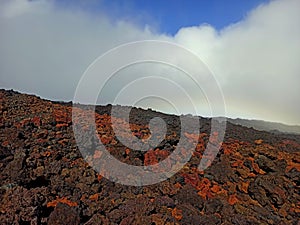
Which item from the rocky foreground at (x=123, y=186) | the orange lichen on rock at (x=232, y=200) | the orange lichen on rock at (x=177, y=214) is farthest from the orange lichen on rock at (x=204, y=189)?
the orange lichen on rock at (x=177, y=214)

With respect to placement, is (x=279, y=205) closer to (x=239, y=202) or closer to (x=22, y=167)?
(x=239, y=202)

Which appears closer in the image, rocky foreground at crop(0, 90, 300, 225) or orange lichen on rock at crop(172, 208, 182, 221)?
rocky foreground at crop(0, 90, 300, 225)

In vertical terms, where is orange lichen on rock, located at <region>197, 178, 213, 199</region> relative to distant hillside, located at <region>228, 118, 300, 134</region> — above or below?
below

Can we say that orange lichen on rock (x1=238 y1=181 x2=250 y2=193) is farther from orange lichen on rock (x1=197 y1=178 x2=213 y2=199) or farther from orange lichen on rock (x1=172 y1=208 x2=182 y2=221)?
orange lichen on rock (x1=172 y1=208 x2=182 y2=221)

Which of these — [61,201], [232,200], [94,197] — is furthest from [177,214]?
[61,201]

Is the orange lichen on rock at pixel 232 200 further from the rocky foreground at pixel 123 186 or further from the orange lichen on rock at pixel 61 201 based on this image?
the orange lichen on rock at pixel 61 201

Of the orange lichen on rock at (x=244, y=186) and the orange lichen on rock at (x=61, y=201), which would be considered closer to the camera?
the orange lichen on rock at (x=61, y=201)

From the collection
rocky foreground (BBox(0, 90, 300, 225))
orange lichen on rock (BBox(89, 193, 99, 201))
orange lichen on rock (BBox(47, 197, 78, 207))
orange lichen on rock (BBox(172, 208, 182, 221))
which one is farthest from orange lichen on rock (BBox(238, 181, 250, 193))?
orange lichen on rock (BBox(47, 197, 78, 207))

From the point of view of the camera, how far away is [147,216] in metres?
7.51

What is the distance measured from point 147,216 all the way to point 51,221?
196cm

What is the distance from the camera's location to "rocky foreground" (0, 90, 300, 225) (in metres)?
7.59

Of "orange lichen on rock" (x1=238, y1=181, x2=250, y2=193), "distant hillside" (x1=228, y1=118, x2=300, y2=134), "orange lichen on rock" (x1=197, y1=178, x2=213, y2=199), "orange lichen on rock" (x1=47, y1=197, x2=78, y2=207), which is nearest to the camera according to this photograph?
"orange lichen on rock" (x1=47, y1=197, x2=78, y2=207)

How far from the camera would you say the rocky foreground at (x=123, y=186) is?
7590 mm

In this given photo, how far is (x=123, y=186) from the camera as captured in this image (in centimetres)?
898
